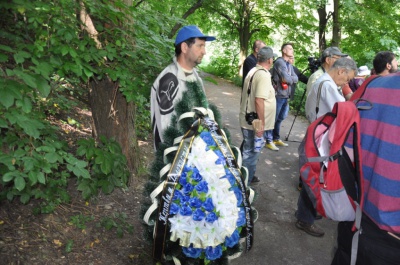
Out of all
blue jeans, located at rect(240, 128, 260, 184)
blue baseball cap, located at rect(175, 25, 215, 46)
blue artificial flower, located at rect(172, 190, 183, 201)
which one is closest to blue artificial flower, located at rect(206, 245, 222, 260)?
blue artificial flower, located at rect(172, 190, 183, 201)

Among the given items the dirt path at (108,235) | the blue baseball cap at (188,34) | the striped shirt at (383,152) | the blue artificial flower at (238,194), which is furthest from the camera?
the dirt path at (108,235)

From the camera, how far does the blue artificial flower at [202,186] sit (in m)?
2.10

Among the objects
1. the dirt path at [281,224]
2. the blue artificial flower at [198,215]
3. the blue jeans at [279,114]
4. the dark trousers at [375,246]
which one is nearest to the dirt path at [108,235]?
the dirt path at [281,224]

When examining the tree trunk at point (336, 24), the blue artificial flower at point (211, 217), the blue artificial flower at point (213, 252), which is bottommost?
the blue artificial flower at point (213, 252)

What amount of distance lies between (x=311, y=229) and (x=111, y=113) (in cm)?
273

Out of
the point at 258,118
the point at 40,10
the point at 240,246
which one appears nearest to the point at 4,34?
the point at 40,10

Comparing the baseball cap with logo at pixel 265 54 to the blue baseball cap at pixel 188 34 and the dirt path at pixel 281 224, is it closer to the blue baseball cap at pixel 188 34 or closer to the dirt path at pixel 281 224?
the dirt path at pixel 281 224

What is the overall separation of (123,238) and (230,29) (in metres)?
16.9

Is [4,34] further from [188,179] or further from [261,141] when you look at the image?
[261,141]

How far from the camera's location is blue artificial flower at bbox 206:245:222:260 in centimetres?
222

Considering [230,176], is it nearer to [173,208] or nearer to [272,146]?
[173,208]

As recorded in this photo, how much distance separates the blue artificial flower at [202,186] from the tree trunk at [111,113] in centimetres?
190

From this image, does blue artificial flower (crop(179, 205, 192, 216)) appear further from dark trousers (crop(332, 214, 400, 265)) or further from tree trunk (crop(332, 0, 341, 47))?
tree trunk (crop(332, 0, 341, 47))

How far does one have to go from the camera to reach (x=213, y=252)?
7.32 ft
